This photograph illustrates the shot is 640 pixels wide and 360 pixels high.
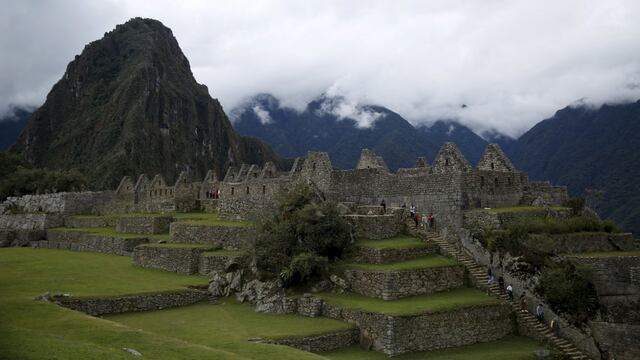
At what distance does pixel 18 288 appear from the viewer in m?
24.0

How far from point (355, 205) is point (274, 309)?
919 cm

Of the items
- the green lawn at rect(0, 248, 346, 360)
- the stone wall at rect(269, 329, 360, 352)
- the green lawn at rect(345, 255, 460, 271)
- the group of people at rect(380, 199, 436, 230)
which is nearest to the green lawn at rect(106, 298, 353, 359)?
the green lawn at rect(0, 248, 346, 360)

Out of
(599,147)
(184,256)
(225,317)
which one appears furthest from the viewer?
(599,147)

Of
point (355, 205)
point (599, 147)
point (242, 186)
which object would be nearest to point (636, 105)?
point (599, 147)

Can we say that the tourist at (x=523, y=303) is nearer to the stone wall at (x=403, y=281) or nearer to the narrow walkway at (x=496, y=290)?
the narrow walkway at (x=496, y=290)

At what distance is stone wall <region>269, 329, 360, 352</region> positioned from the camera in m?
20.0

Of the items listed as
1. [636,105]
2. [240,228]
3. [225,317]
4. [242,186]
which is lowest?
[225,317]

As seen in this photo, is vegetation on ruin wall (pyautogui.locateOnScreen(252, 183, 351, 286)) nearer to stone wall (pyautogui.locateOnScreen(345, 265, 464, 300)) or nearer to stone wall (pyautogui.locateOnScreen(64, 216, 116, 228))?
stone wall (pyautogui.locateOnScreen(345, 265, 464, 300))

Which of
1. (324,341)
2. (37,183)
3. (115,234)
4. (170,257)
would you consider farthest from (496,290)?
(37,183)

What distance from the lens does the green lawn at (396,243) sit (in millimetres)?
26061

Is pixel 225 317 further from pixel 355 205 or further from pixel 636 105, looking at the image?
pixel 636 105

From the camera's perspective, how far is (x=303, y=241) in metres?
26.6

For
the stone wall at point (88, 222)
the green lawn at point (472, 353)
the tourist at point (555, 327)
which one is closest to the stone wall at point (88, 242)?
the stone wall at point (88, 222)

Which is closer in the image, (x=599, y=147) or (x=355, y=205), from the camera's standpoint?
(x=355, y=205)
